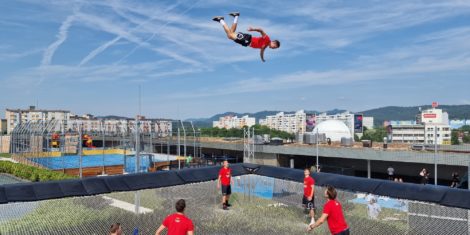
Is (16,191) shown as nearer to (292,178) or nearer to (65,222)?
(65,222)

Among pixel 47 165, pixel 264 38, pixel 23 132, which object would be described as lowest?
pixel 47 165

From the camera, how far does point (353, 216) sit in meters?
7.93

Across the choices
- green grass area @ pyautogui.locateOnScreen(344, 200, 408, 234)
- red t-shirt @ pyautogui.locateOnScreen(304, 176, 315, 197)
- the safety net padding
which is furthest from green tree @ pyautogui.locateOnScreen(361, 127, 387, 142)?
red t-shirt @ pyautogui.locateOnScreen(304, 176, 315, 197)

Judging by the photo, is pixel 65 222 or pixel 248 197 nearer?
pixel 65 222

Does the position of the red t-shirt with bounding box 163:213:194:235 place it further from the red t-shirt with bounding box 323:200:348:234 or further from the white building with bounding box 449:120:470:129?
the white building with bounding box 449:120:470:129

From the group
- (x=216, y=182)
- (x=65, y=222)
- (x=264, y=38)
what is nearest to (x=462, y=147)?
(x=216, y=182)

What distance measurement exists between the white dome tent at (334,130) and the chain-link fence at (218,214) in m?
27.9

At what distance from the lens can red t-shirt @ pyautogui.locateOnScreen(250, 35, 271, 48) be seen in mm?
6277

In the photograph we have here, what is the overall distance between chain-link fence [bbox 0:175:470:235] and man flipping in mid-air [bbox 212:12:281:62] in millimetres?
3502

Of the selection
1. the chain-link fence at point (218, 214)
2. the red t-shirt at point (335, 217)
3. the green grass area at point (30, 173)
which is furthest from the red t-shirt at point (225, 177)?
the green grass area at point (30, 173)

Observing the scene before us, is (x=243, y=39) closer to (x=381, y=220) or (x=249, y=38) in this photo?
(x=249, y=38)

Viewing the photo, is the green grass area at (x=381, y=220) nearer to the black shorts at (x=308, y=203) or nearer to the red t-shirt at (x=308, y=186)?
the black shorts at (x=308, y=203)

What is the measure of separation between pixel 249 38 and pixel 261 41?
217 millimetres

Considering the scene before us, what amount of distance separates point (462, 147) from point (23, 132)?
23.8 meters
